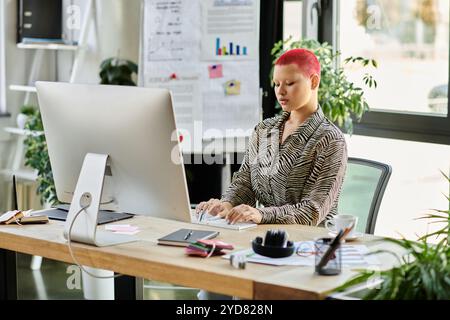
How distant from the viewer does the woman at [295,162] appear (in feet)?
10.1

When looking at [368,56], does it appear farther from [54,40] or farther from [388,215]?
[54,40]

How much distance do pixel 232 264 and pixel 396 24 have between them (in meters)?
2.33

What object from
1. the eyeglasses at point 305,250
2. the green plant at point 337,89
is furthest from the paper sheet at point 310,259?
the green plant at point 337,89

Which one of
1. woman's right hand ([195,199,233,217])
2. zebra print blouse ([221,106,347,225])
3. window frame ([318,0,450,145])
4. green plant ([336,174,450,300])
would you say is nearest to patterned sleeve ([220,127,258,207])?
zebra print blouse ([221,106,347,225])

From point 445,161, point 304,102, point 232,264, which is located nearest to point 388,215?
point 445,161

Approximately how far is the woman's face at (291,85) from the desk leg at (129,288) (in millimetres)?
877

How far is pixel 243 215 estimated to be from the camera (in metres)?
2.95

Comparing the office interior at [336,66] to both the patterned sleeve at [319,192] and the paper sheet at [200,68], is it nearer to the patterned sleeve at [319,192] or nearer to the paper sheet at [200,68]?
the paper sheet at [200,68]

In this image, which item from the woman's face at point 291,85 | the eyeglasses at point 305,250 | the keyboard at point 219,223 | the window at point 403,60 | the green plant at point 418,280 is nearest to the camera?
the green plant at point 418,280

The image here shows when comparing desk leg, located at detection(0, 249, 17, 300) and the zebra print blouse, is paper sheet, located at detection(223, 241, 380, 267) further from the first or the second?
desk leg, located at detection(0, 249, 17, 300)

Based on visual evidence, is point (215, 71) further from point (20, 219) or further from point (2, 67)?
point (20, 219)

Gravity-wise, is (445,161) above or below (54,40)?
below

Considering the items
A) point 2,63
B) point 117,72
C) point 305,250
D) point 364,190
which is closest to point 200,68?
point 117,72
